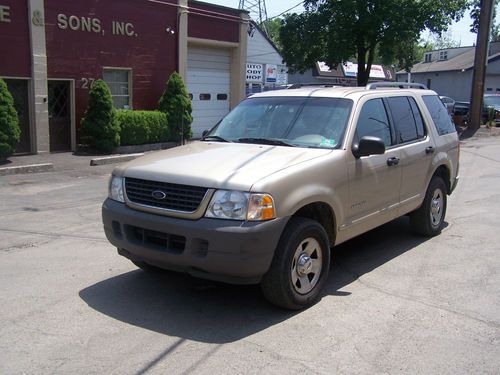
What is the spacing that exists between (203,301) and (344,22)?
20.7 m

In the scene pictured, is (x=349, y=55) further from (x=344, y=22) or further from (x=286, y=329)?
(x=286, y=329)

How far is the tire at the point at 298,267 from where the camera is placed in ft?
14.6

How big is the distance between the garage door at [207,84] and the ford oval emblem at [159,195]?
15.9m

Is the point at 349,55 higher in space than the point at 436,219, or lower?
higher

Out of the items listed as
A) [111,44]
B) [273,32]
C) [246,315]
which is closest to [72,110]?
[111,44]

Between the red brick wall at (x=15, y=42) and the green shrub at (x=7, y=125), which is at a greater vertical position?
the red brick wall at (x=15, y=42)

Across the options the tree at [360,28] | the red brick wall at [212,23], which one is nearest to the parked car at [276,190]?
the red brick wall at [212,23]

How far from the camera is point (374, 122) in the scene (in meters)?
5.84

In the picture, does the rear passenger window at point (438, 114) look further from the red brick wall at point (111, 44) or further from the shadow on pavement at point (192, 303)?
the red brick wall at point (111, 44)

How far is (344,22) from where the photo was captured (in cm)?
2347

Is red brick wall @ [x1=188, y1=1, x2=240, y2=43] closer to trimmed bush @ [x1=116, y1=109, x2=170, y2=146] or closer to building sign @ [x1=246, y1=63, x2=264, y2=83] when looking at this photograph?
trimmed bush @ [x1=116, y1=109, x2=170, y2=146]

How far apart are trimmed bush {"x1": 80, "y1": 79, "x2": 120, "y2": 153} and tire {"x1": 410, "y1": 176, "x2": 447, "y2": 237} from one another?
10.2m

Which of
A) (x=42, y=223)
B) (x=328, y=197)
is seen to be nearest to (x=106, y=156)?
(x=42, y=223)

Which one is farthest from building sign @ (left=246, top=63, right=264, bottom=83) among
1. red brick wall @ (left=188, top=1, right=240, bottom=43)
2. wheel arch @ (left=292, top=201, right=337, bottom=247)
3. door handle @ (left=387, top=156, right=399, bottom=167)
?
wheel arch @ (left=292, top=201, right=337, bottom=247)
